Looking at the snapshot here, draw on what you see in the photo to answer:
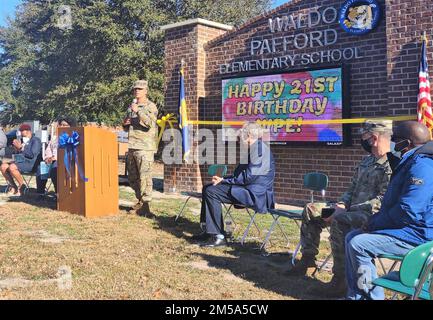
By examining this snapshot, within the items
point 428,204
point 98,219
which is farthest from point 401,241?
point 98,219

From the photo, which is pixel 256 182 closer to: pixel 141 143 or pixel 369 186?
pixel 369 186

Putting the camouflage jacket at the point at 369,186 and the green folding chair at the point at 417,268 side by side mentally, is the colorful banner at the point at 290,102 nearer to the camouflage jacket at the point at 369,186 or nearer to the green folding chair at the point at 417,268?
the camouflage jacket at the point at 369,186

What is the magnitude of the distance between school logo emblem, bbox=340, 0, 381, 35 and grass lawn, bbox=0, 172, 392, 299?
11.4 ft

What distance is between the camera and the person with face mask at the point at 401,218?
3691 millimetres

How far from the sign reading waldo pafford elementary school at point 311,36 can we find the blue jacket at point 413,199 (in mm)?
5381

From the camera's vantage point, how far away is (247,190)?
248 inches

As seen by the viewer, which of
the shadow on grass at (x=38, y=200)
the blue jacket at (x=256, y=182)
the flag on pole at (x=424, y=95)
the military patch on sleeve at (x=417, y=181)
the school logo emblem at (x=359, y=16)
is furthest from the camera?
the shadow on grass at (x=38, y=200)

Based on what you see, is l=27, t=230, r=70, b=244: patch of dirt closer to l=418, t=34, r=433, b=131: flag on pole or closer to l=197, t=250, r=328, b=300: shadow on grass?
l=197, t=250, r=328, b=300: shadow on grass

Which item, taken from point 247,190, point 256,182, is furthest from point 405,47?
point 247,190

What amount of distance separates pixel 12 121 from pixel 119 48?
58.8ft

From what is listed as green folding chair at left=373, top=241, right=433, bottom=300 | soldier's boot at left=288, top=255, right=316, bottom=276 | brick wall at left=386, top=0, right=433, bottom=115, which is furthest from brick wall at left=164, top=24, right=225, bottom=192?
green folding chair at left=373, top=241, right=433, bottom=300

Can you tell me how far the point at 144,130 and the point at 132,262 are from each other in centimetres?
327

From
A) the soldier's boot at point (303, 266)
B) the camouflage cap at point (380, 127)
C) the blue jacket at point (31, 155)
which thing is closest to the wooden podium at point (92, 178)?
the blue jacket at point (31, 155)

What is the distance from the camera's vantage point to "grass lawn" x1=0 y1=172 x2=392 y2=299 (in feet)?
14.7
